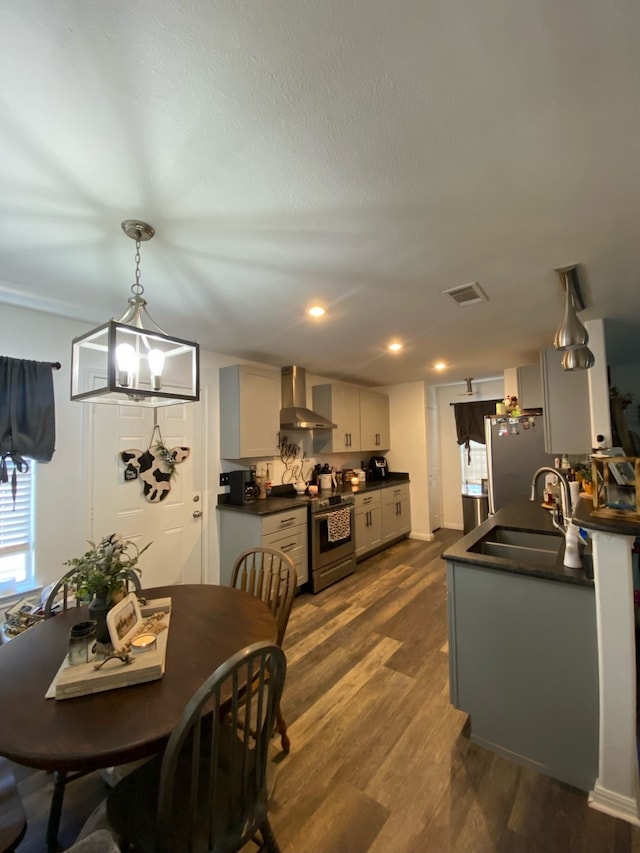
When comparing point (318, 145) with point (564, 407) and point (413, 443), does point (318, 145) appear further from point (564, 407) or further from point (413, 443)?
point (413, 443)

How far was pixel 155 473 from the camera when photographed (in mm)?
3033

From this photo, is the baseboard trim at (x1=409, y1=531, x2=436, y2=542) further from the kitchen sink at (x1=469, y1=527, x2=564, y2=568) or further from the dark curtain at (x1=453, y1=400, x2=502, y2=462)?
the kitchen sink at (x1=469, y1=527, x2=564, y2=568)

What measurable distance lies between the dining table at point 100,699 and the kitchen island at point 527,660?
101cm

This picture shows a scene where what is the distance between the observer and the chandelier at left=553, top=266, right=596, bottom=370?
5.94 feet

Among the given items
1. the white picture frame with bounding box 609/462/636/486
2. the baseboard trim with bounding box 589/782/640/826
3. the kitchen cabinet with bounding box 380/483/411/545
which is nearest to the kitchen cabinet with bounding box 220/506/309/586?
the kitchen cabinet with bounding box 380/483/411/545

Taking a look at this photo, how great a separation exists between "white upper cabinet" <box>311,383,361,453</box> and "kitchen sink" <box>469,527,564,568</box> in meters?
2.44

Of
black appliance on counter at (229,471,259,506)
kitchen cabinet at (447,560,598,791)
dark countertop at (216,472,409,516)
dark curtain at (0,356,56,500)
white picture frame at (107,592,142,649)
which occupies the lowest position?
kitchen cabinet at (447,560,598,791)

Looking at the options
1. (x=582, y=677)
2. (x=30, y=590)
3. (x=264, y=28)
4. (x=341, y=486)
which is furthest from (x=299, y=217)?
(x=341, y=486)

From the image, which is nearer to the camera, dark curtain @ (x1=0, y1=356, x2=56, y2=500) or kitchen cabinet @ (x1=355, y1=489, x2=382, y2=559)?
dark curtain @ (x1=0, y1=356, x2=56, y2=500)

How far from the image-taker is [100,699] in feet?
3.62

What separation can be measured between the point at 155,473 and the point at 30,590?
1110 millimetres

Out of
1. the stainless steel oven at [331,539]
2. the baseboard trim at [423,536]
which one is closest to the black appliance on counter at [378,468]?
the baseboard trim at [423,536]

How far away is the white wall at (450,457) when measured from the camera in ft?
18.8

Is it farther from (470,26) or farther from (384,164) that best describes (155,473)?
(470,26)
